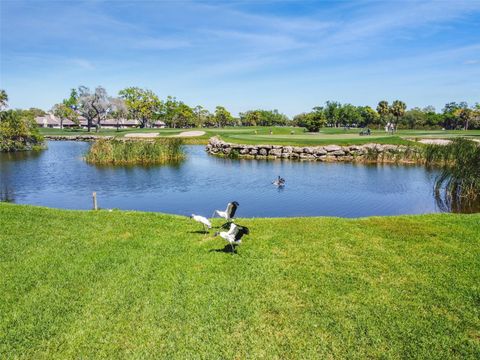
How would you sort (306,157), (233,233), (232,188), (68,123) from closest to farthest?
(233,233) < (232,188) < (306,157) < (68,123)

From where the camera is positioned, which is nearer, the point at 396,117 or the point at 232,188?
the point at 232,188

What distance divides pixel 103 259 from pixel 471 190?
20489mm

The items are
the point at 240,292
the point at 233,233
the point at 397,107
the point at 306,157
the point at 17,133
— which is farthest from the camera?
the point at 397,107

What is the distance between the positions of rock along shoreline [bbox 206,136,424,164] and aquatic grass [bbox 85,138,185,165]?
→ 942 centimetres

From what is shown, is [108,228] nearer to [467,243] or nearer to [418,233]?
[418,233]

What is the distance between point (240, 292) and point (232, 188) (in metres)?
19.0

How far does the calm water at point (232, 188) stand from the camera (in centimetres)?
2208

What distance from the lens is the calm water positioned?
22078mm

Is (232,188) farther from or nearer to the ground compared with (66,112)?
nearer to the ground

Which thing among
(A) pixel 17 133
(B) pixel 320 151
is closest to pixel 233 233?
(B) pixel 320 151

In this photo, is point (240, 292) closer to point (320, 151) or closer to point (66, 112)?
point (320, 151)

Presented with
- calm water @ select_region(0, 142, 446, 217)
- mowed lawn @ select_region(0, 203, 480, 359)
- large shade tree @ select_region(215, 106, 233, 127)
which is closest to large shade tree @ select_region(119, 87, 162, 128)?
large shade tree @ select_region(215, 106, 233, 127)

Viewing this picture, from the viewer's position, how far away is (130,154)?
1708 inches

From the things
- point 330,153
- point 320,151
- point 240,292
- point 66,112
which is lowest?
point 240,292
